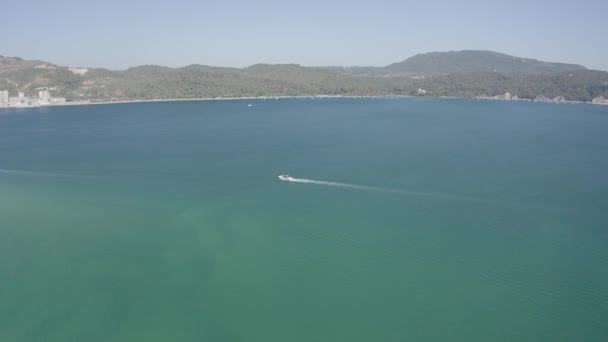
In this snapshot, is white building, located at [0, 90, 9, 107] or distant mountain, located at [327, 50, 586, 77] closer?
A: white building, located at [0, 90, 9, 107]

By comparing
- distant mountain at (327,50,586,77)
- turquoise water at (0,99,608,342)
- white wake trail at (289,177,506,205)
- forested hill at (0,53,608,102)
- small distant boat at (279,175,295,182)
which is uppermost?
distant mountain at (327,50,586,77)

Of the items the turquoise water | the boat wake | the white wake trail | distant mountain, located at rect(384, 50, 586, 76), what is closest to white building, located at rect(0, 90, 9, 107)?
the turquoise water

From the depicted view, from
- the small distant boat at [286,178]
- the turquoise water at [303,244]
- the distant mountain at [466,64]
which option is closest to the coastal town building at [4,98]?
the turquoise water at [303,244]

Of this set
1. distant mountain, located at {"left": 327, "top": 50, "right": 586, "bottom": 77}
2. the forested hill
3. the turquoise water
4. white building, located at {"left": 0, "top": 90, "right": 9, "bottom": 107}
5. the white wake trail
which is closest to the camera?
the turquoise water

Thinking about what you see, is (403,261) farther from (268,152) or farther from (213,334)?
(268,152)

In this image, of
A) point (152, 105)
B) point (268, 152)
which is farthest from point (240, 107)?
point (268, 152)

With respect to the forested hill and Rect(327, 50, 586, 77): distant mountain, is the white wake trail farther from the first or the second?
Rect(327, 50, 586, 77): distant mountain

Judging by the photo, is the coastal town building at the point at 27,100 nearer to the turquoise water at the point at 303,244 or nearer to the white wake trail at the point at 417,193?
the turquoise water at the point at 303,244
